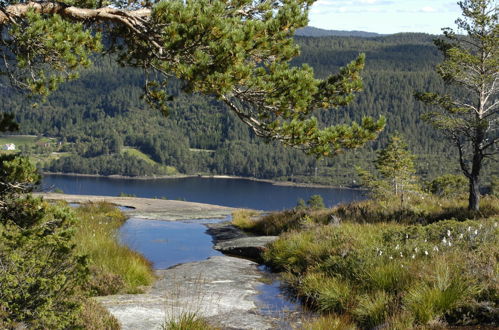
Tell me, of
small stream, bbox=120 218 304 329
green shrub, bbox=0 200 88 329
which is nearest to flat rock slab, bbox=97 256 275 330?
small stream, bbox=120 218 304 329

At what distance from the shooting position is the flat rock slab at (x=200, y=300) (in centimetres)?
749

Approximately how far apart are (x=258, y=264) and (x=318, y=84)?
22.1 ft

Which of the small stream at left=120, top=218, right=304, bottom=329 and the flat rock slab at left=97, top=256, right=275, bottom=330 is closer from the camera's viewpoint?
the flat rock slab at left=97, top=256, right=275, bottom=330

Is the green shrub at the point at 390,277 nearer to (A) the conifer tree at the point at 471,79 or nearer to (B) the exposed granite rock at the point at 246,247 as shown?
(B) the exposed granite rock at the point at 246,247

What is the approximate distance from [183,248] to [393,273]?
28.5ft

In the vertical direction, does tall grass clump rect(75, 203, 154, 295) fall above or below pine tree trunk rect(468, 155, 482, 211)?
below

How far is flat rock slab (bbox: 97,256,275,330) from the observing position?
7.49 m

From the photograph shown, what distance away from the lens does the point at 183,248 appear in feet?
51.5

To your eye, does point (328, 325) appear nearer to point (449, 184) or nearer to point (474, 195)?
point (474, 195)

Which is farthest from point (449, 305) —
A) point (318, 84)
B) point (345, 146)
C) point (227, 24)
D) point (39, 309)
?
point (39, 309)

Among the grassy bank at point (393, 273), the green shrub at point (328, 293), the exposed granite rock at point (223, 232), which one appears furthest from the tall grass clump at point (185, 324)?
the exposed granite rock at point (223, 232)

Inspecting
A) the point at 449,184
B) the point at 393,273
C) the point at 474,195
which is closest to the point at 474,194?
the point at 474,195

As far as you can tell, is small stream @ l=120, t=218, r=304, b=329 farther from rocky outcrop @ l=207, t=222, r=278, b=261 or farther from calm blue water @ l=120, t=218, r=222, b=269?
rocky outcrop @ l=207, t=222, r=278, b=261

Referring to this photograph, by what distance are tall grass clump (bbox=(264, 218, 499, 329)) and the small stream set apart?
1.45 feet
